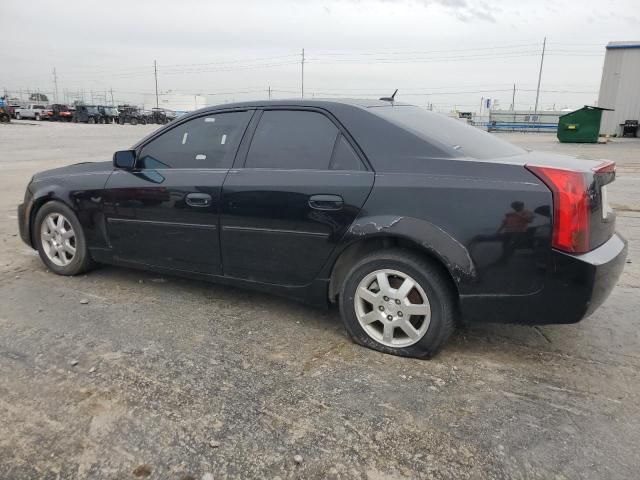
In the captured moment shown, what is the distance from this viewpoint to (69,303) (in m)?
3.94

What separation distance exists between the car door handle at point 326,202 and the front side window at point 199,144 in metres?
0.77

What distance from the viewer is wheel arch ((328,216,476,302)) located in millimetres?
2811

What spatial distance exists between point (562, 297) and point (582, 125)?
2614 centimetres

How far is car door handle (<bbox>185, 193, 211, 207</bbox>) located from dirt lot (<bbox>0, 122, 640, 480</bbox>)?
805 mm

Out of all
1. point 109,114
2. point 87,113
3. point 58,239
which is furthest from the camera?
point 109,114

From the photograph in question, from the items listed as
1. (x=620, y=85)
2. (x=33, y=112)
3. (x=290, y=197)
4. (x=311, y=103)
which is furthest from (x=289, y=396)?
(x=33, y=112)

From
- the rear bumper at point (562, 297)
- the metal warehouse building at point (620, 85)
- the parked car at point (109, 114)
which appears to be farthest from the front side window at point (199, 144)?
the parked car at point (109, 114)

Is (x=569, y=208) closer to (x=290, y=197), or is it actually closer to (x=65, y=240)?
(x=290, y=197)

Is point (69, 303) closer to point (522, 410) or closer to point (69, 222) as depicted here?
point (69, 222)

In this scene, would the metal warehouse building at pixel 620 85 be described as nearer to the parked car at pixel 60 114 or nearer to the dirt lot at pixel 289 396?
the dirt lot at pixel 289 396

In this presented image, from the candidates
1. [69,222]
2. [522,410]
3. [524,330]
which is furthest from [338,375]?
[69,222]

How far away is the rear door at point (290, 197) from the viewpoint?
3131 mm

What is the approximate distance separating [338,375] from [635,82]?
107 feet

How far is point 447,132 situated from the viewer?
3.33 meters
